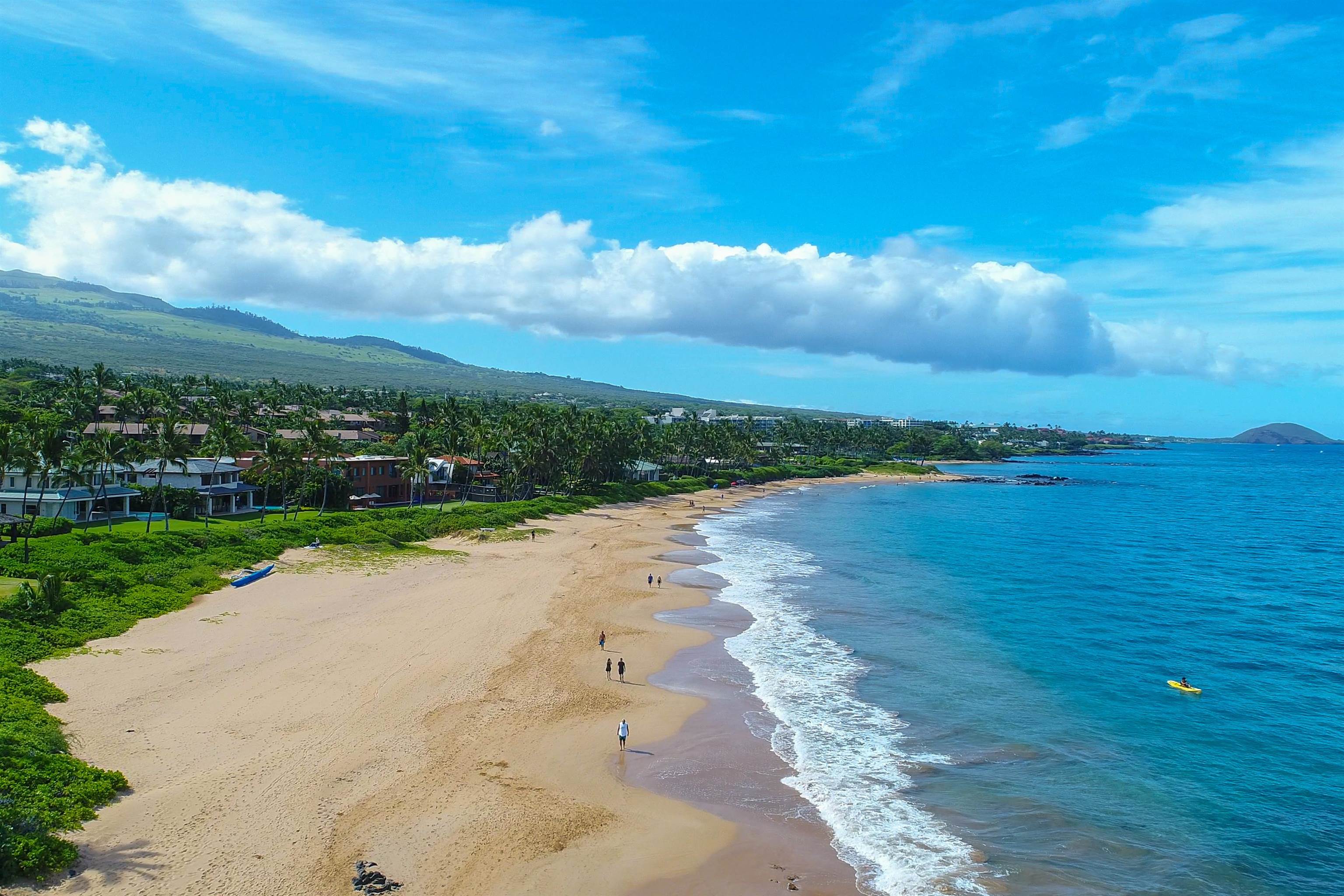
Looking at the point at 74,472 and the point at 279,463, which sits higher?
the point at 279,463

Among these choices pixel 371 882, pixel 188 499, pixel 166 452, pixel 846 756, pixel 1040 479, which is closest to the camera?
pixel 371 882

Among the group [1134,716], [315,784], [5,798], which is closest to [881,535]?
[1134,716]

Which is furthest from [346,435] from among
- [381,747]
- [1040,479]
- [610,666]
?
[1040,479]

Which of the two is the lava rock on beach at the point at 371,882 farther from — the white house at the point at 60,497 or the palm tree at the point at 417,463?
the palm tree at the point at 417,463

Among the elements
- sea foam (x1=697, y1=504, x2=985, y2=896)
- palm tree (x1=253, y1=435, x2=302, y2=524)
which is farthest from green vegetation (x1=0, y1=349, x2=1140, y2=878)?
→ sea foam (x1=697, y1=504, x2=985, y2=896)

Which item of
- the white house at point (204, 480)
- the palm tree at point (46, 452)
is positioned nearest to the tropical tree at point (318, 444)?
the white house at point (204, 480)

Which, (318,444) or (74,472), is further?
(318,444)

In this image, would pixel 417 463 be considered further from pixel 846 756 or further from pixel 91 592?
pixel 846 756
